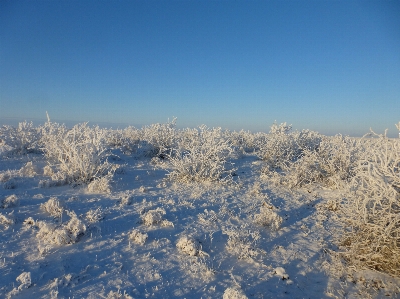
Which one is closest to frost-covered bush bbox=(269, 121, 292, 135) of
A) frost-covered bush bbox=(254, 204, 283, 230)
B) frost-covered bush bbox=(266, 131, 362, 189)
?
frost-covered bush bbox=(266, 131, 362, 189)

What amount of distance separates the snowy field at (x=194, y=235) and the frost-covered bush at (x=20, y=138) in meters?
2.48

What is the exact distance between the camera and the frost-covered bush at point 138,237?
350 cm

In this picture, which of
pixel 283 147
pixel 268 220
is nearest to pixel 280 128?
pixel 283 147

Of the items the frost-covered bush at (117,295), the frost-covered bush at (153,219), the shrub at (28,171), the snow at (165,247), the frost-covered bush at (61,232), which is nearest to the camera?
the frost-covered bush at (117,295)

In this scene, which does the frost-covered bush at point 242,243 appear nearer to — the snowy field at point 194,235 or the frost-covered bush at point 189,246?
the snowy field at point 194,235

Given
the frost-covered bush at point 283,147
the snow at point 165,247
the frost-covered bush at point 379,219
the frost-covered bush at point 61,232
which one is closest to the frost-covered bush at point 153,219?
the snow at point 165,247

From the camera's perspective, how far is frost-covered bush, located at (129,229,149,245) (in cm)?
350

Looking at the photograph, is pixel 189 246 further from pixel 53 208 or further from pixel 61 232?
pixel 53 208

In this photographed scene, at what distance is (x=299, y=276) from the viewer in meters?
3.21

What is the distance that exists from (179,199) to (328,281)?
284 centimetres

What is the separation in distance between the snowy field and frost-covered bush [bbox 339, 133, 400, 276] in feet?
0.05

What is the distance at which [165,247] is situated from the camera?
3502mm

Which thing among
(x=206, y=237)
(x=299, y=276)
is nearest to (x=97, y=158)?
(x=206, y=237)

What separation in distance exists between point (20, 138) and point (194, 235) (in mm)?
6934
